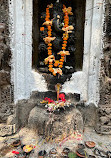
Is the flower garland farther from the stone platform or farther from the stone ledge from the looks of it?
the stone ledge

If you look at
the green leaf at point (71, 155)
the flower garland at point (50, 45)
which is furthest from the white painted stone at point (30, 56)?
the green leaf at point (71, 155)

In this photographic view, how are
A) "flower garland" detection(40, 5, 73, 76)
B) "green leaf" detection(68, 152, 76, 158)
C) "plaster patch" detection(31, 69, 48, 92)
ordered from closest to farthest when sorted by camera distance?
"green leaf" detection(68, 152, 76, 158) < "flower garland" detection(40, 5, 73, 76) < "plaster patch" detection(31, 69, 48, 92)

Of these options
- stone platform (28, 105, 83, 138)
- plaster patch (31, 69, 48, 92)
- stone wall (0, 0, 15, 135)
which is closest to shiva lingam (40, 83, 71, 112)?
stone platform (28, 105, 83, 138)

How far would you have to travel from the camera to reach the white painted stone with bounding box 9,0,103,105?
2395mm

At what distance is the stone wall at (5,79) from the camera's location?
225 centimetres

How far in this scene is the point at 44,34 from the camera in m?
2.62

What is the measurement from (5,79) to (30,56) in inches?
23.8

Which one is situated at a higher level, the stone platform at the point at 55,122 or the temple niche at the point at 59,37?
the temple niche at the point at 59,37

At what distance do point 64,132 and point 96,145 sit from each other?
1.71 ft

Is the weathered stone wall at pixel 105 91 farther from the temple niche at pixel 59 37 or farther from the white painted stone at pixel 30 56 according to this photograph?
the temple niche at pixel 59 37

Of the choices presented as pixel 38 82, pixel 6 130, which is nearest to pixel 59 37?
pixel 38 82

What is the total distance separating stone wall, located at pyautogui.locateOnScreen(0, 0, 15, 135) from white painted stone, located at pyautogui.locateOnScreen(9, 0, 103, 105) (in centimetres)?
8

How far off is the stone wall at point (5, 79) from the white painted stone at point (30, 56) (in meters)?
0.08

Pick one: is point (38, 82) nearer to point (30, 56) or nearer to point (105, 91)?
point (30, 56)
